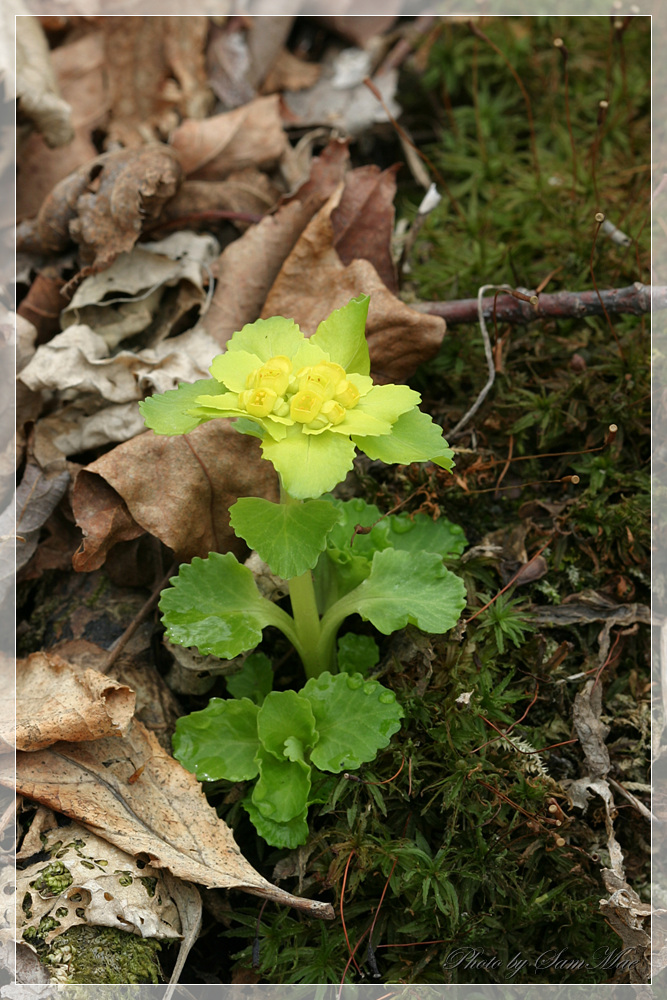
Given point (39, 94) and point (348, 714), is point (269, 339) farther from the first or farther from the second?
point (39, 94)

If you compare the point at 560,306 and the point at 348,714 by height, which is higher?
the point at 560,306

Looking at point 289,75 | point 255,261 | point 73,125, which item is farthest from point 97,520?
point 289,75

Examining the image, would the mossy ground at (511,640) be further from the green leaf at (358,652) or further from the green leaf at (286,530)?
the green leaf at (286,530)

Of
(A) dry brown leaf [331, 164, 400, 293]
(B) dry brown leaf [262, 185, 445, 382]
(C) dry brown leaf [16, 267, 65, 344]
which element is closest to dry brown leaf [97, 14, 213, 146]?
(C) dry brown leaf [16, 267, 65, 344]

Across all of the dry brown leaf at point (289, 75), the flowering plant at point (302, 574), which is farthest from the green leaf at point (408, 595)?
the dry brown leaf at point (289, 75)

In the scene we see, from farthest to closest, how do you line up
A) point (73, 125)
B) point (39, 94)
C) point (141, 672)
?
point (73, 125) < point (39, 94) < point (141, 672)
